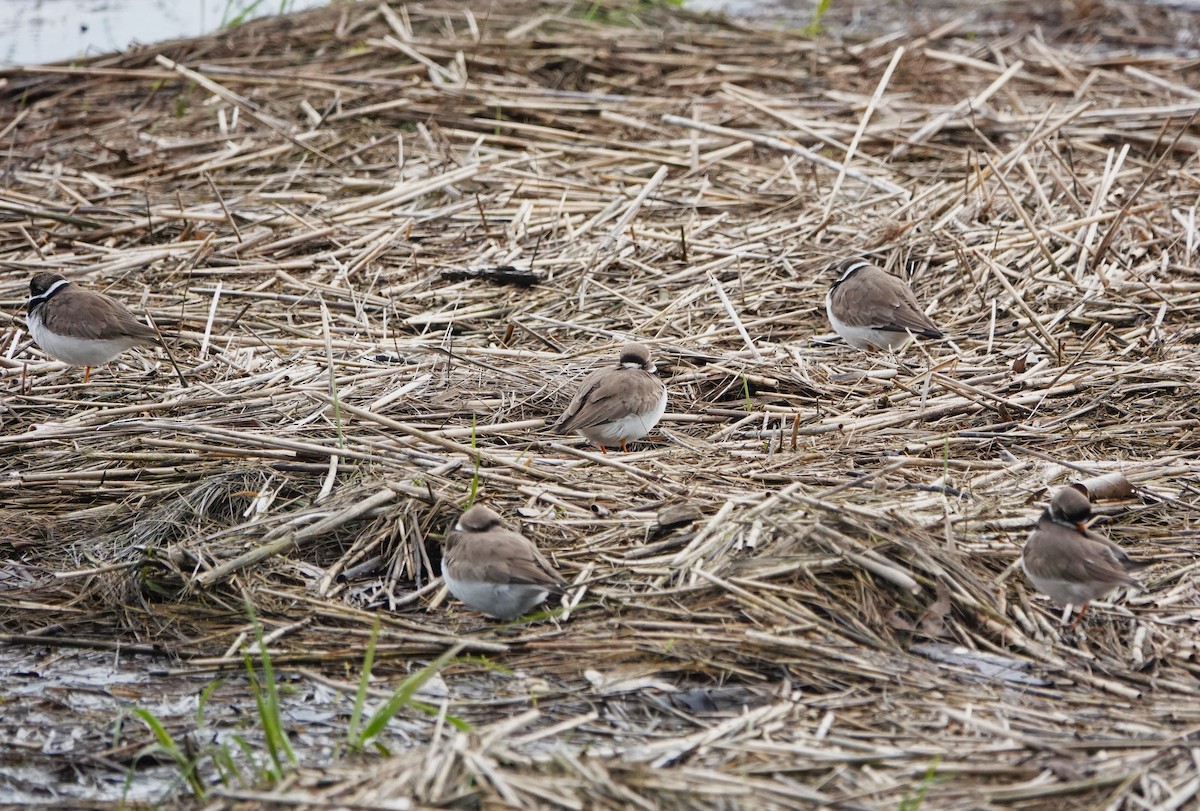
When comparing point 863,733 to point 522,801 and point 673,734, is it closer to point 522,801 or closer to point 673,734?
point 673,734

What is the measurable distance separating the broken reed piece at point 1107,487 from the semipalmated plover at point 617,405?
2.03 metres

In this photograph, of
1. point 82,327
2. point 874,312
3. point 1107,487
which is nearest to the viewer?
point 1107,487

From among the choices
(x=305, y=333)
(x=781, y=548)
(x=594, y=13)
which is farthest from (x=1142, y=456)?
(x=594, y=13)

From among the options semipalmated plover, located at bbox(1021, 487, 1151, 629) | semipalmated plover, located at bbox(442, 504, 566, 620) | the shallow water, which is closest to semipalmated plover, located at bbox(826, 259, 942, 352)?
semipalmated plover, located at bbox(1021, 487, 1151, 629)

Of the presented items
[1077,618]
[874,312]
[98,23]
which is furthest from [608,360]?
[98,23]

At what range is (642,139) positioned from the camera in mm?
10906

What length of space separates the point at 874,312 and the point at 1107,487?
6.49 ft

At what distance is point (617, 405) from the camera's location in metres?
6.66

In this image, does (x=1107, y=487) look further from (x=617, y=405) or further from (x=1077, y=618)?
(x=617, y=405)

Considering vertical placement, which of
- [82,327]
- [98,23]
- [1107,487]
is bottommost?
[1107,487]

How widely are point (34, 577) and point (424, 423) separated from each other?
2021 millimetres

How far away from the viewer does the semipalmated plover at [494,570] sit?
520 cm

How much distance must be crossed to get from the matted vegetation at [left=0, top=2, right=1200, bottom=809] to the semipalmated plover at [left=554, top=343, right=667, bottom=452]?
8.9 inches

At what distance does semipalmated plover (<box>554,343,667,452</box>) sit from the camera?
6684 millimetres
